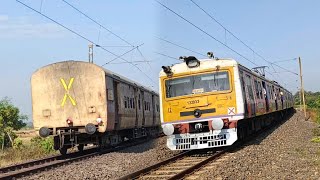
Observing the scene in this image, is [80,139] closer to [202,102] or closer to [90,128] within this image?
[90,128]

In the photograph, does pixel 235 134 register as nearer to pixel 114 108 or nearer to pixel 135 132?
pixel 114 108

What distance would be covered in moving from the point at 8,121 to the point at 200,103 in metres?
22.4

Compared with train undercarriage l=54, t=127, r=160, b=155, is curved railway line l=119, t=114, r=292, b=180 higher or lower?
lower

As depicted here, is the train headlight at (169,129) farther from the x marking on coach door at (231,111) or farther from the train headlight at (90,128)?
the train headlight at (90,128)

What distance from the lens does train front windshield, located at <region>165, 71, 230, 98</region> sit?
44.0 ft

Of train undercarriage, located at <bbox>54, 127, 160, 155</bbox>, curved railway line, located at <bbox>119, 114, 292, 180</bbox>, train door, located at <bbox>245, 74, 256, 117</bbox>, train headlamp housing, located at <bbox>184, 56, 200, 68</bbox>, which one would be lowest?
curved railway line, located at <bbox>119, 114, 292, 180</bbox>

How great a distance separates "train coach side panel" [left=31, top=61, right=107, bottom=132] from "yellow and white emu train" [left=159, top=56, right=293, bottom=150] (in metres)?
3.13

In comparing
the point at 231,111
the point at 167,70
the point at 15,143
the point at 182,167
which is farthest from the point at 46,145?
the point at 182,167

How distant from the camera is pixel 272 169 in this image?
9680 millimetres

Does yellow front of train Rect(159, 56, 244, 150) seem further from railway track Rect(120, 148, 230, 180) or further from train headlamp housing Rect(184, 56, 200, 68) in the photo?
railway track Rect(120, 148, 230, 180)

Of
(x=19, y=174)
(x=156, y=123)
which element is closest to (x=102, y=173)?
(x=19, y=174)

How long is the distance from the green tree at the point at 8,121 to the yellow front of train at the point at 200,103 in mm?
17147

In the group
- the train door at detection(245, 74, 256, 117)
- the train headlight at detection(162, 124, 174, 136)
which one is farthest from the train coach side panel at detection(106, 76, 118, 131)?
the train door at detection(245, 74, 256, 117)

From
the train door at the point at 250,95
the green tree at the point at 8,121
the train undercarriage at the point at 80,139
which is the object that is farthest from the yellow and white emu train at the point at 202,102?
the green tree at the point at 8,121
